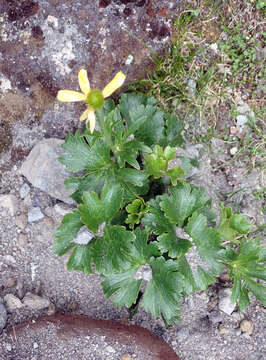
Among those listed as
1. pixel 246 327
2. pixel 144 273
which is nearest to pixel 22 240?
pixel 144 273

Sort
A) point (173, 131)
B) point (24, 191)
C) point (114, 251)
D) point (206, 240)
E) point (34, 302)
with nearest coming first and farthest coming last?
point (114, 251) < point (206, 240) < point (173, 131) < point (34, 302) < point (24, 191)

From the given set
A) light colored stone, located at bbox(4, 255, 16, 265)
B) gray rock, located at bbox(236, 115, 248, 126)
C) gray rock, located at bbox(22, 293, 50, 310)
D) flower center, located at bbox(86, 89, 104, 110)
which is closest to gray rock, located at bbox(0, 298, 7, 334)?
gray rock, located at bbox(22, 293, 50, 310)

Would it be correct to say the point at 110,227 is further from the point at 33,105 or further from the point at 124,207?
the point at 33,105

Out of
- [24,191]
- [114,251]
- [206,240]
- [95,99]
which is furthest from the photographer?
[24,191]

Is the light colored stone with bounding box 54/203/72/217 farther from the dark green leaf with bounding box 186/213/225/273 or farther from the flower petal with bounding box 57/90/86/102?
the flower petal with bounding box 57/90/86/102

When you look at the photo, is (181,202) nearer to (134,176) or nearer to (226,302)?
(134,176)

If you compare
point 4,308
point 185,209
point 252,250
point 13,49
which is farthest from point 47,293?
point 13,49
